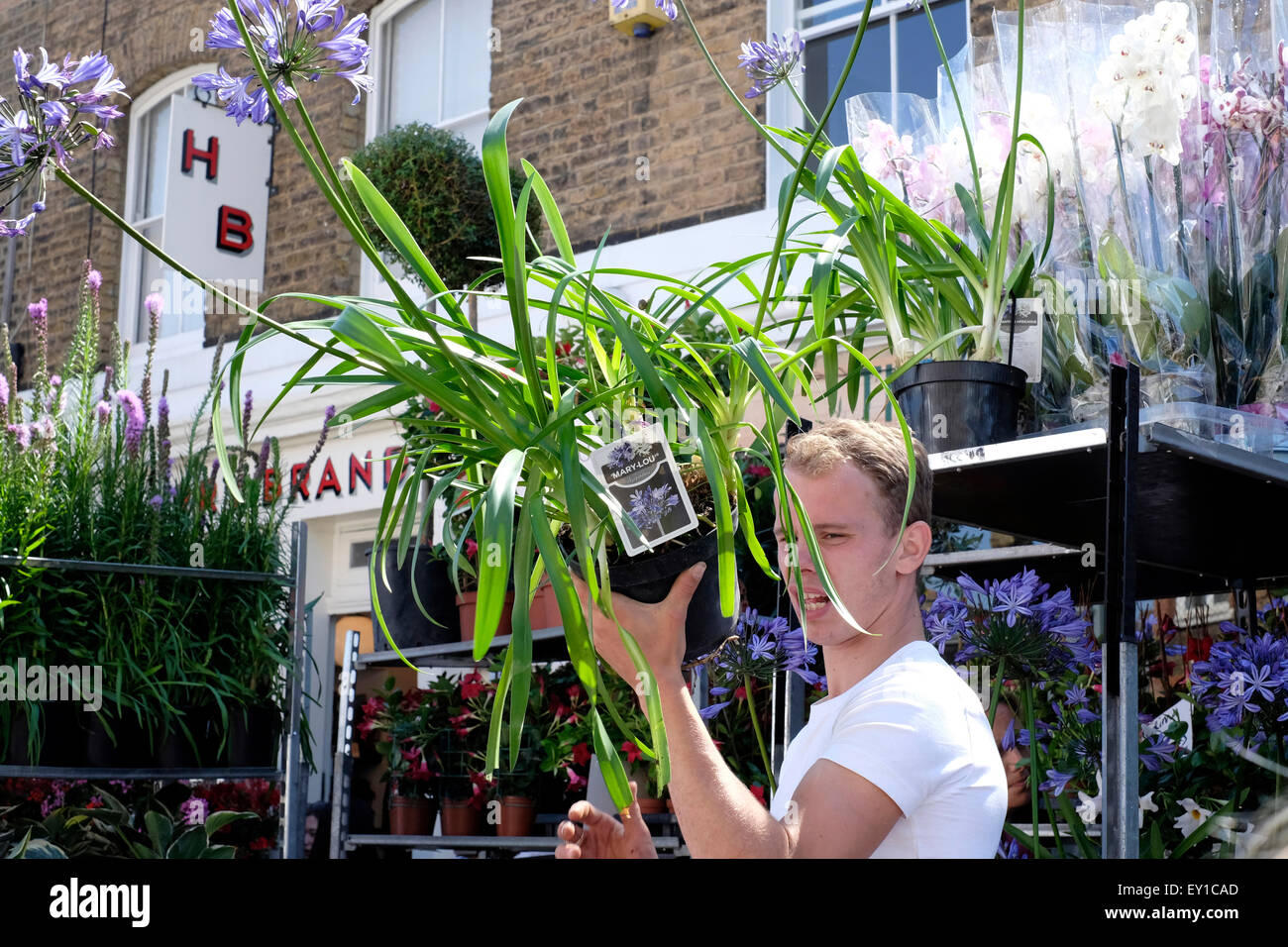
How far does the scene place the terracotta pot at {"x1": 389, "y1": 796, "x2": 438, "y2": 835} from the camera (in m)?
4.15

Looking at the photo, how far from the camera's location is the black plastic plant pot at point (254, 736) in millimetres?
3090

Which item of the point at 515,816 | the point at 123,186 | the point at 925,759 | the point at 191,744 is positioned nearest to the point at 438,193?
the point at 515,816

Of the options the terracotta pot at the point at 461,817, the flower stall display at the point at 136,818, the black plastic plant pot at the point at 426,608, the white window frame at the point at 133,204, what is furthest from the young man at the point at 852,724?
the white window frame at the point at 133,204

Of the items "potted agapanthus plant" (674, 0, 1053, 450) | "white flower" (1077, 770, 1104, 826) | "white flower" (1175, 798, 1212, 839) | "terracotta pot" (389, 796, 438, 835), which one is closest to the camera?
"potted agapanthus plant" (674, 0, 1053, 450)

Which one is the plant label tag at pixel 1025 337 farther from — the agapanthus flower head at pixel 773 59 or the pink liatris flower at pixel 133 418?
the pink liatris flower at pixel 133 418

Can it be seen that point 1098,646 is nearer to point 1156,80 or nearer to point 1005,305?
point 1005,305

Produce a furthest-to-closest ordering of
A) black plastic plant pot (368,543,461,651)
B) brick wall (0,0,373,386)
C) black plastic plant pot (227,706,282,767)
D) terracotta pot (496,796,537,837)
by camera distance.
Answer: brick wall (0,0,373,386), terracotta pot (496,796,537,837), black plastic plant pot (368,543,461,651), black plastic plant pot (227,706,282,767)

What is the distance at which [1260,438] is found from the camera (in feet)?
6.29

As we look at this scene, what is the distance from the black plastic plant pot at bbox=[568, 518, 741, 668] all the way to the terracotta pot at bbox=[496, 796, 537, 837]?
246 centimetres

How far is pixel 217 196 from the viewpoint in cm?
679

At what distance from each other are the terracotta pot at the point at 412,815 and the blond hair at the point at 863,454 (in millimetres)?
3011

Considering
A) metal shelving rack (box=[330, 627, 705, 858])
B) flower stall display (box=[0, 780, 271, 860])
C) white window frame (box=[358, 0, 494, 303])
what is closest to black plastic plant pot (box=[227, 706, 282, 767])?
flower stall display (box=[0, 780, 271, 860])

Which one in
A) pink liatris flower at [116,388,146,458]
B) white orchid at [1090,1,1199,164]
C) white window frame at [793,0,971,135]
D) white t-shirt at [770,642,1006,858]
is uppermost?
white window frame at [793,0,971,135]

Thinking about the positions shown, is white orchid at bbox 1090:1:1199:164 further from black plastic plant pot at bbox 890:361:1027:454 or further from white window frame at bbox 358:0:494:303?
white window frame at bbox 358:0:494:303
